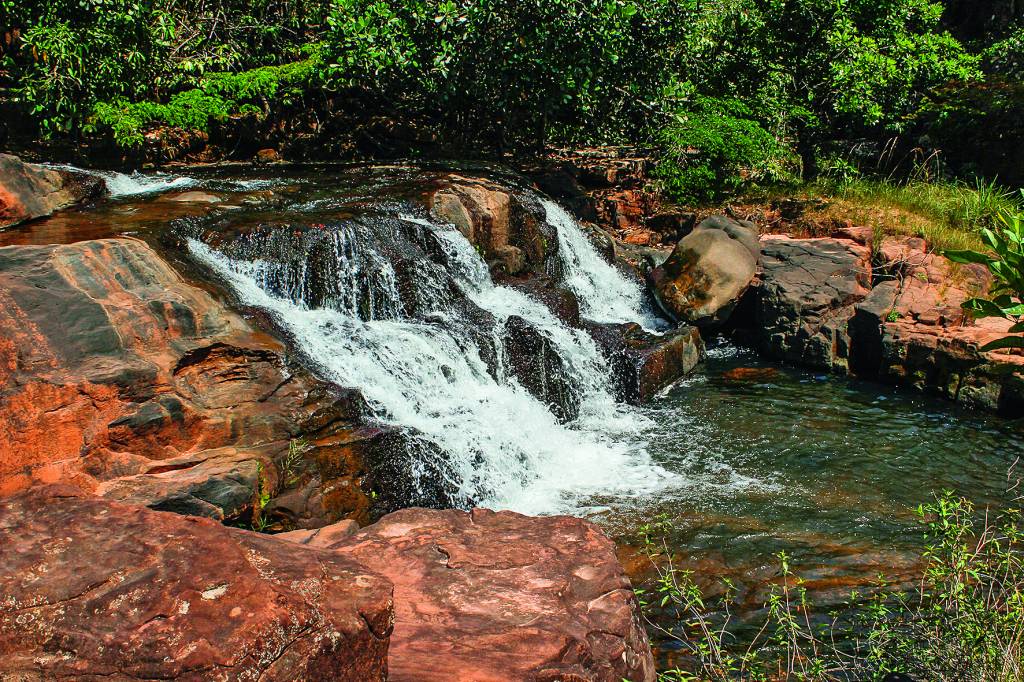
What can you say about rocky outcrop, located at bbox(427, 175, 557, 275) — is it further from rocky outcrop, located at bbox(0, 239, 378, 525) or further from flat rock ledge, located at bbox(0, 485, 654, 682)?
flat rock ledge, located at bbox(0, 485, 654, 682)

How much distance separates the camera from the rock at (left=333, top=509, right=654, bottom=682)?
3057 mm

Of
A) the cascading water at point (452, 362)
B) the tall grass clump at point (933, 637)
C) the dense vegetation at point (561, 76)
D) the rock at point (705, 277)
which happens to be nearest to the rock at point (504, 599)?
the tall grass clump at point (933, 637)

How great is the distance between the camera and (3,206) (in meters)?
7.46

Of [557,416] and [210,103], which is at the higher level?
[210,103]

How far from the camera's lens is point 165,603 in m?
2.42

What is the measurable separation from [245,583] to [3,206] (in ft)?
21.7

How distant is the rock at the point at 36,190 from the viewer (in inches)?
297

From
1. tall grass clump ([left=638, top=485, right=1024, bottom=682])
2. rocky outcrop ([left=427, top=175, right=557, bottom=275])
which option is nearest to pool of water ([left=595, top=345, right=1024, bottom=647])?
tall grass clump ([left=638, top=485, right=1024, bottom=682])

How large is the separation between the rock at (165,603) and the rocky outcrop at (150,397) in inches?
92.2

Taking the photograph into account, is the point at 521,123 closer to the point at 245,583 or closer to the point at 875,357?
the point at 875,357

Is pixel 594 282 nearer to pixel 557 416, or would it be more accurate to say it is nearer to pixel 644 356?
pixel 644 356

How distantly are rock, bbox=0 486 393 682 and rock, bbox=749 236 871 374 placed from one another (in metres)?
8.43

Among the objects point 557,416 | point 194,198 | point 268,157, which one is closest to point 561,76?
point 268,157

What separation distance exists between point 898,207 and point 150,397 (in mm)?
10618
